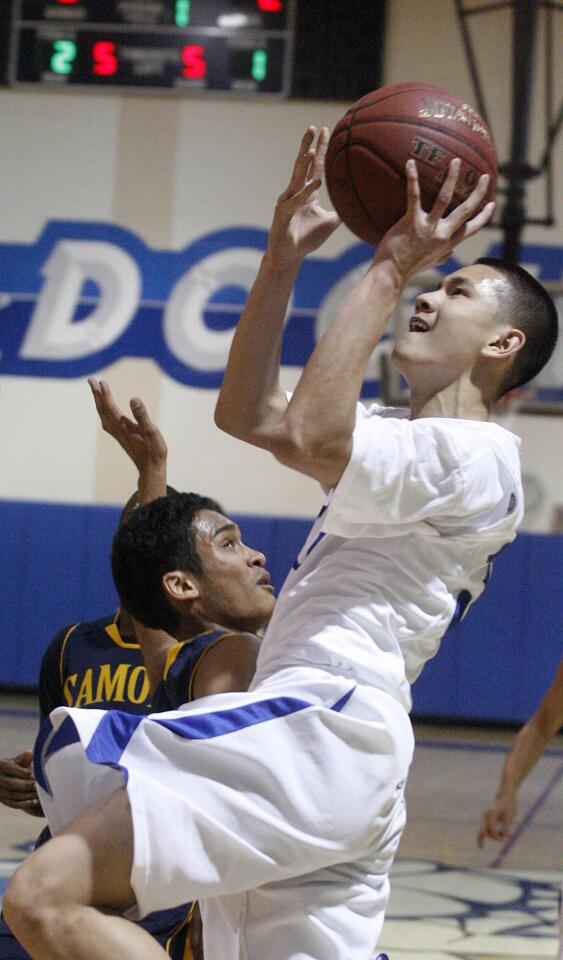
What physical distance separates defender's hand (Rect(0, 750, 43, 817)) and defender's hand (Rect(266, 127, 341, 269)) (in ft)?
3.70

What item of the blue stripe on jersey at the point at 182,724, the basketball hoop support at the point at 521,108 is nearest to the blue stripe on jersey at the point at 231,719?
the blue stripe on jersey at the point at 182,724

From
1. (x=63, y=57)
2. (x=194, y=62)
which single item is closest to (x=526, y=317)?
(x=194, y=62)

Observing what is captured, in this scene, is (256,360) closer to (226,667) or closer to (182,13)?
(226,667)

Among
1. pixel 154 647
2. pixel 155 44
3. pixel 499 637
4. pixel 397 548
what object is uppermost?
pixel 155 44

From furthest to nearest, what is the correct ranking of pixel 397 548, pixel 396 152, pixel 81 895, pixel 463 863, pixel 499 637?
pixel 499 637 → pixel 463 863 → pixel 396 152 → pixel 397 548 → pixel 81 895

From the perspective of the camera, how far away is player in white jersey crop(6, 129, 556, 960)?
175 centimetres

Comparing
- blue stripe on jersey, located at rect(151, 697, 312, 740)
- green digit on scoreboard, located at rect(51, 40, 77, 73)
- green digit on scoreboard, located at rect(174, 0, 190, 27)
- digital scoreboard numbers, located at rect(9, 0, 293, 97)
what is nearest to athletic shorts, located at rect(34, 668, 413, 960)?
blue stripe on jersey, located at rect(151, 697, 312, 740)

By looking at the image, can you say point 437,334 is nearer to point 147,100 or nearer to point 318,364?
point 318,364

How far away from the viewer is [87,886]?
5.60 feet

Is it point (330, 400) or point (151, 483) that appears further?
point (151, 483)

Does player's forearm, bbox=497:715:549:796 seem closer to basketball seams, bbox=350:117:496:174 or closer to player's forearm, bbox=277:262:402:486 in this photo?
player's forearm, bbox=277:262:402:486

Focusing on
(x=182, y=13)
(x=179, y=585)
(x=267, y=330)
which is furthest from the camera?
(x=182, y=13)

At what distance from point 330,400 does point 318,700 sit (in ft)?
1.50

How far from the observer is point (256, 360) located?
219 cm
